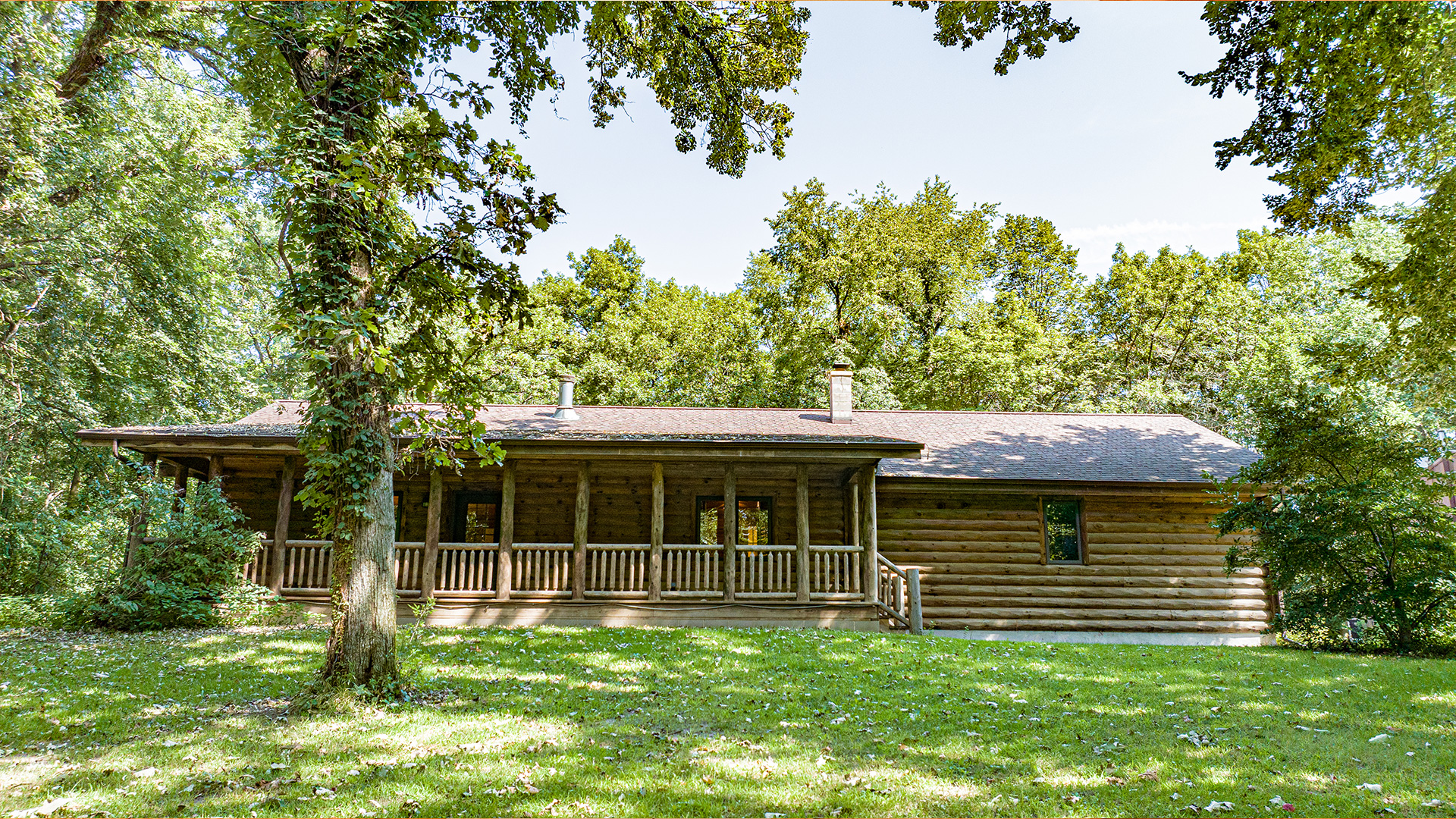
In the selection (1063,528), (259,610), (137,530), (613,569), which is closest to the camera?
(259,610)

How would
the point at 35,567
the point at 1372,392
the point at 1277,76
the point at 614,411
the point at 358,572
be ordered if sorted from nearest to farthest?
the point at 358,572, the point at 1277,76, the point at 614,411, the point at 35,567, the point at 1372,392

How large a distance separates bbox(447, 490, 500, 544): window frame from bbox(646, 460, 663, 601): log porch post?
4180 mm

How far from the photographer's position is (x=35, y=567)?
19.8m

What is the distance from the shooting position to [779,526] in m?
15.6

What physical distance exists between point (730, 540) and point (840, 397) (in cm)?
608

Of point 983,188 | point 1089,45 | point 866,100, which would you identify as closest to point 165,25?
point 866,100

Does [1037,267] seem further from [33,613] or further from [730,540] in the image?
[33,613]

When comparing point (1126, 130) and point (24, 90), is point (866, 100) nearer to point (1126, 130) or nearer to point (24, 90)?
point (1126, 130)

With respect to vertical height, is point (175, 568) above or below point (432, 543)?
below

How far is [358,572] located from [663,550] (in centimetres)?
748

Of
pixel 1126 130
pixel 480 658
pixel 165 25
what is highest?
pixel 165 25

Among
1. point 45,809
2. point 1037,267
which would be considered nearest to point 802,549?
point 45,809

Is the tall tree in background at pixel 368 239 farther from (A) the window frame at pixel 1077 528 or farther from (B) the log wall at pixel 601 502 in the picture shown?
(A) the window frame at pixel 1077 528

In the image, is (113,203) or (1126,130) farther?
(113,203)
